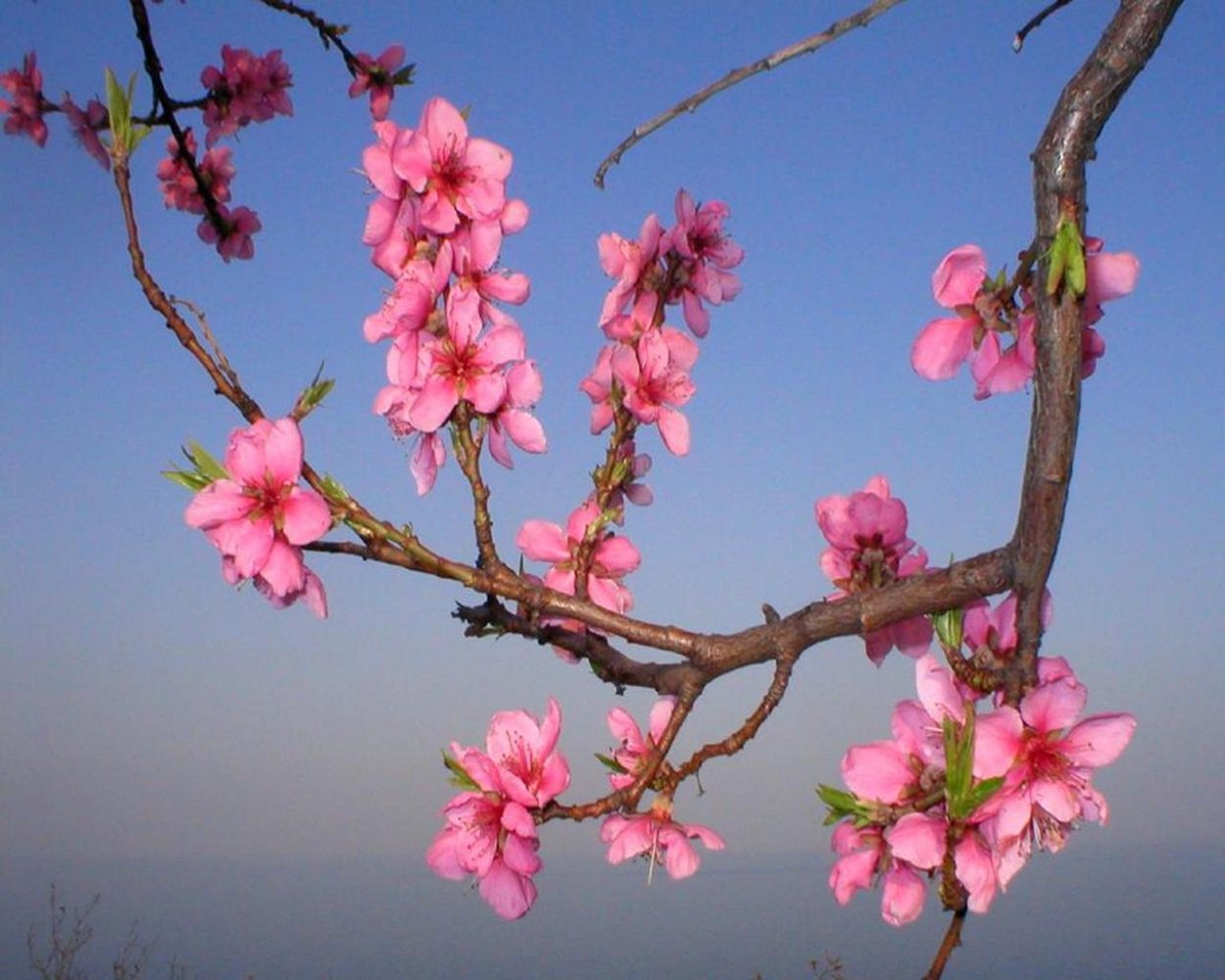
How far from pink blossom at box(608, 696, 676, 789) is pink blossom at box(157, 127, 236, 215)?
338 centimetres

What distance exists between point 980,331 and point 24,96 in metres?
4.28

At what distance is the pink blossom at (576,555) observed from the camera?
206cm

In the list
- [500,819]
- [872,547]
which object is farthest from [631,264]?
[500,819]

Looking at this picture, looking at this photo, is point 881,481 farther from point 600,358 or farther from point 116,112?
point 116,112

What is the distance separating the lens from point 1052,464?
146 cm

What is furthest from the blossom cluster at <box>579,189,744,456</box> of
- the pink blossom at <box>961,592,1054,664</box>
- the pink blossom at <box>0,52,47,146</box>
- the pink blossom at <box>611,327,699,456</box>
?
the pink blossom at <box>0,52,47,146</box>

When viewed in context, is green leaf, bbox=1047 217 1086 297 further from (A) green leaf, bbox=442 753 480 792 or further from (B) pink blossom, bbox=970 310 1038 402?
(A) green leaf, bbox=442 753 480 792

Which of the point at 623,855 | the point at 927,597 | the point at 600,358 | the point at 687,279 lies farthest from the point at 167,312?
the point at 927,597

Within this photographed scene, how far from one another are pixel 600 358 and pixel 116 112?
0.90 m

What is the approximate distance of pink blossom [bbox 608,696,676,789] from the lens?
6.11 ft

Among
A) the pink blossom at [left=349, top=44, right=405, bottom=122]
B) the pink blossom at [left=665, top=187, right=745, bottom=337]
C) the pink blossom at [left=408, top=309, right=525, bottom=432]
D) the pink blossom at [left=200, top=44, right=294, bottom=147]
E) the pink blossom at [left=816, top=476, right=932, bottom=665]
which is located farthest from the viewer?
the pink blossom at [left=200, top=44, right=294, bottom=147]

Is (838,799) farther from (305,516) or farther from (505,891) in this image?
(305,516)

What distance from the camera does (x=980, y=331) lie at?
5.85 feet

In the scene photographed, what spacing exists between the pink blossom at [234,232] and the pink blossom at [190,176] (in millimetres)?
101
